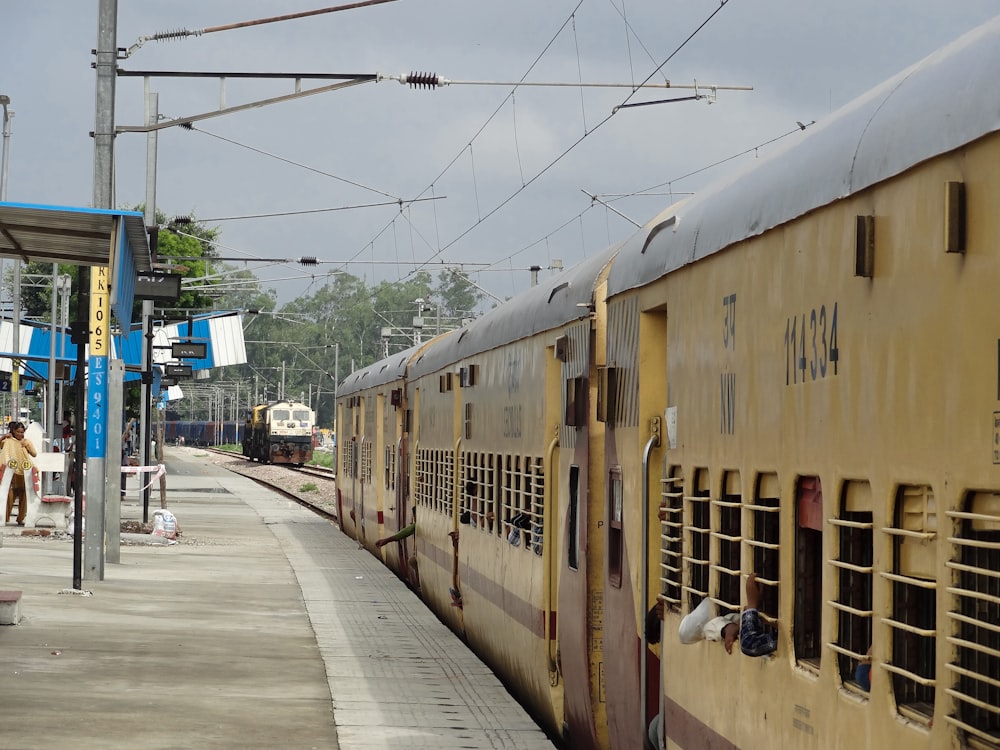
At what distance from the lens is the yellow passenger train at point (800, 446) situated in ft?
12.1

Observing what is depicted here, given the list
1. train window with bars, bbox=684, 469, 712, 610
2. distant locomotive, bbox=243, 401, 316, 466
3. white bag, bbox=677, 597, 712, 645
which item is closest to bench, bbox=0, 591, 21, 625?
train window with bars, bbox=684, 469, 712, 610

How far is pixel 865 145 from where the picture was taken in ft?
14.4

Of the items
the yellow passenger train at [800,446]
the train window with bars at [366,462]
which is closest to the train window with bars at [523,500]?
the yellow passenger train at [800,446]

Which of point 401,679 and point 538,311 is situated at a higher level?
point 538,311

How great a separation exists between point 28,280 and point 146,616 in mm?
64716

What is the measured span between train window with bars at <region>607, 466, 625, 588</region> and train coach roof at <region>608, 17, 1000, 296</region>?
5.28ft

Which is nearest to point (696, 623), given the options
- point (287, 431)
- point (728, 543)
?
point (728, 543)

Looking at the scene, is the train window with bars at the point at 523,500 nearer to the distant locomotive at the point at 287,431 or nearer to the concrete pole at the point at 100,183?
the concrete pole at the point at 100,183

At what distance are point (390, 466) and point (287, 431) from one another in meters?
54.8

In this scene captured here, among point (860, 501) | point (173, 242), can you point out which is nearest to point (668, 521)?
point (860, 501)

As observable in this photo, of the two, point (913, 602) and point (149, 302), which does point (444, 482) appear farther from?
point (149, 302)

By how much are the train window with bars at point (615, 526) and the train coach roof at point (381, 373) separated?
1185cm

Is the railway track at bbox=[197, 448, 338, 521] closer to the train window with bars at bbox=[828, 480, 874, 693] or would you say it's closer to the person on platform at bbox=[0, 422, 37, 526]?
the person on platform at bbox=[0, 422, 37, 526]

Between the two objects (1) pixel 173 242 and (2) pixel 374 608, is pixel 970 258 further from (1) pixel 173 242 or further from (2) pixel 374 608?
(1) pixel 173 242
